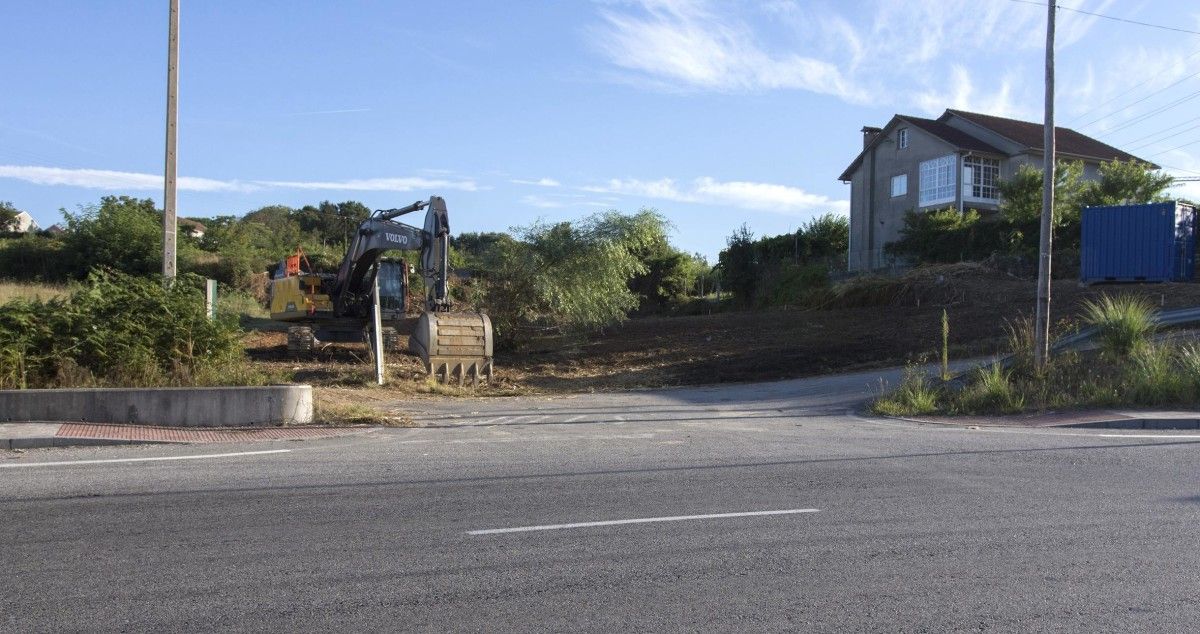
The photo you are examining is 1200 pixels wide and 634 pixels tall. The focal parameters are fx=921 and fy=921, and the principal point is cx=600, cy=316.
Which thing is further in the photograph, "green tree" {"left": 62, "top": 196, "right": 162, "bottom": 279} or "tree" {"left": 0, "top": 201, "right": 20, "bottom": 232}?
"tree" {"left": 0, "top": 201, "right": 20, "bottom": 232}

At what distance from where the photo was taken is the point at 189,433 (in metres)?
12.8

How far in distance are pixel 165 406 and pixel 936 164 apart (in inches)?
1772

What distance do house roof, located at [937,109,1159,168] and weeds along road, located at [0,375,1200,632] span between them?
42.9 metres

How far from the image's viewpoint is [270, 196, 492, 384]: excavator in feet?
68.8

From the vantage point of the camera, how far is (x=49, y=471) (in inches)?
379

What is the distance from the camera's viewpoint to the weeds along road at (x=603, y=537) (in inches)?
207

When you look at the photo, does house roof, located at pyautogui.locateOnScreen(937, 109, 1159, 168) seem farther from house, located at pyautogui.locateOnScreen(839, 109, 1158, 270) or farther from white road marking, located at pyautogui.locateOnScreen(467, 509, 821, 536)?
white road marking, located at pyautogui.locateOnScreen(467, 509, 821, 536)

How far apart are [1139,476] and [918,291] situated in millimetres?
24842

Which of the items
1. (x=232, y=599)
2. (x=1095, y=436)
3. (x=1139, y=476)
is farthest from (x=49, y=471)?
(x=1095, y=436)

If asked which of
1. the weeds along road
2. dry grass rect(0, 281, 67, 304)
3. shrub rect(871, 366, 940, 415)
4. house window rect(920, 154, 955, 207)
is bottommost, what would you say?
the weeds along road

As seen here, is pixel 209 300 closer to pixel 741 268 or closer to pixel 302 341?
pixel 302 341

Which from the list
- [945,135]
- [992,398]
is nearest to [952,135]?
[945,135]

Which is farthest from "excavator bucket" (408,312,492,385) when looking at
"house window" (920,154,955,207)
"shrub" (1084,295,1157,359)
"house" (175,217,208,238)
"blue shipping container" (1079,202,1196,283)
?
"house" (175,217,208,238)

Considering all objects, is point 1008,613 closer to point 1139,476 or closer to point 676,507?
point 676,507
